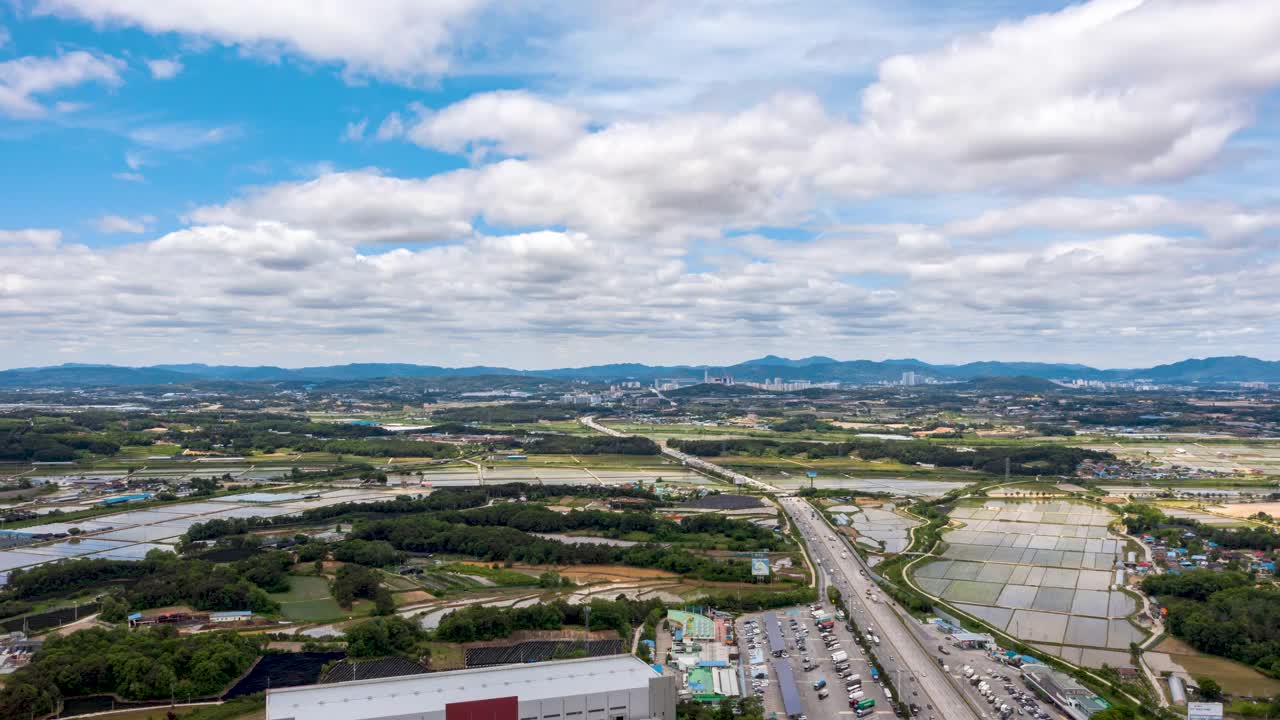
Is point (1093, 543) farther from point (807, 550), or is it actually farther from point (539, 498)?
point (539, 498)

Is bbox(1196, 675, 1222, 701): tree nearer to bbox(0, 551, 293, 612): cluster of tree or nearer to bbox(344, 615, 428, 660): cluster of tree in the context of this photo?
bbox(344, 615, 428, 660): cluster of tree

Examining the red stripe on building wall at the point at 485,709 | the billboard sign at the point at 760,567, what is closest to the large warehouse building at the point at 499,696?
the red stripe on building wall at the point at 485,709

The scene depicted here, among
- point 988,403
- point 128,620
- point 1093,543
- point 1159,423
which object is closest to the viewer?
point 128,620

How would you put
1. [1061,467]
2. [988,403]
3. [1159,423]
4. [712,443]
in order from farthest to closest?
[988,403]
[1159,423]
[712,443]
[1061,467]

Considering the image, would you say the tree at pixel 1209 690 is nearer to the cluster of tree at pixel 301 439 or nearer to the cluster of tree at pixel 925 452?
the cluster of tree at pixel 925 452

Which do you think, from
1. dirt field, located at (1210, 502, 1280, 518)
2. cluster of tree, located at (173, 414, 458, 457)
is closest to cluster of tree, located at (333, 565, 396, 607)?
dirt field, located at (1210, 502, 1280, 518)

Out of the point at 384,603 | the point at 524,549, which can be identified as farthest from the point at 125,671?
the point at 524,549

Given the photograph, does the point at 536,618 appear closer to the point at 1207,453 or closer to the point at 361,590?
the point at 361,590

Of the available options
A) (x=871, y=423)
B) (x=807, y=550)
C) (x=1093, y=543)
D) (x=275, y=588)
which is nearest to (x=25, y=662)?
(x=275, y=588)
